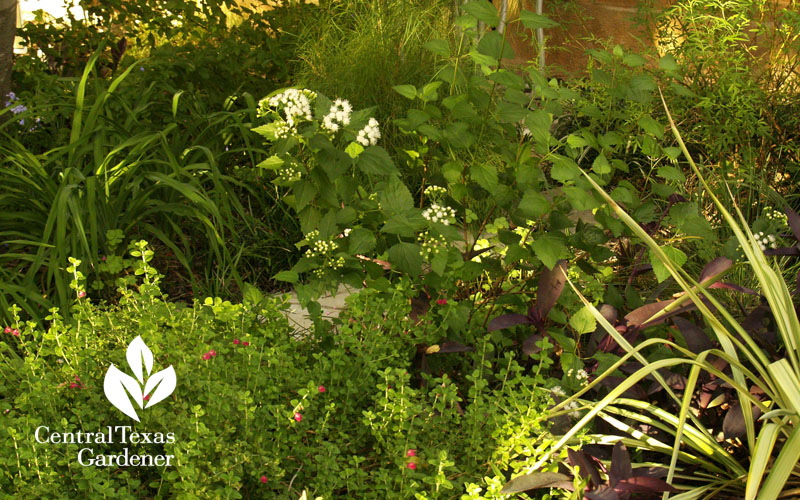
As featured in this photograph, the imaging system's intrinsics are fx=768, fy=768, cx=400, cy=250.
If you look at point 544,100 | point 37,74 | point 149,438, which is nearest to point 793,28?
point 544,100

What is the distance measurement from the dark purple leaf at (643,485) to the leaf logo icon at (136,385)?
1068 mm

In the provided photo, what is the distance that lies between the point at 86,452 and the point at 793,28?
3.71 m

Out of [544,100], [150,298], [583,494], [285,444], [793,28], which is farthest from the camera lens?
[793,28]

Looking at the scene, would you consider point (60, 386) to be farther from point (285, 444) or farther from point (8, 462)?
point (285, 444)

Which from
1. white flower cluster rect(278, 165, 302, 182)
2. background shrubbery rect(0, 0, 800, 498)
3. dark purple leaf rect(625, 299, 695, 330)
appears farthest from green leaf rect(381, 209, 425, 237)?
dark purple leaf rect(625, 299, 695, 330)

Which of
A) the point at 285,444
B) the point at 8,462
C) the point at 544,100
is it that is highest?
the point at 544,100

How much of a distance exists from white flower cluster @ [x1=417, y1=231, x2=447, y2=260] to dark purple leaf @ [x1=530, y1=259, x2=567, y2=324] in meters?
0.32

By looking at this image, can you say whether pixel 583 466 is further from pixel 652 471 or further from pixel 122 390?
pixel 122 390

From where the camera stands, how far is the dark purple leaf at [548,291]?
2.25m

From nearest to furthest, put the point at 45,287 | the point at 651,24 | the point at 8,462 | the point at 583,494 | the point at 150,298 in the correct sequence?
the point at 8,462 < the point at 583,494 < the point at 150,298 < the point at 45,287 < the point at 651,24

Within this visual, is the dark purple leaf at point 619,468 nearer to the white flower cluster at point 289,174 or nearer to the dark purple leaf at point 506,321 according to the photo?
the dark purple leaf at point 506,321

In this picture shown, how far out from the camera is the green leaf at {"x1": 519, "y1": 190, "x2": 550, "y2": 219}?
2188 millimetres

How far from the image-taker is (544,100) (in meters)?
2.34

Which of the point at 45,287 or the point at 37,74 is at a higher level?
the point at 37,74
